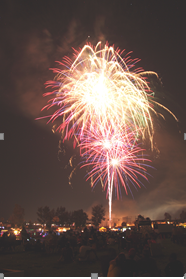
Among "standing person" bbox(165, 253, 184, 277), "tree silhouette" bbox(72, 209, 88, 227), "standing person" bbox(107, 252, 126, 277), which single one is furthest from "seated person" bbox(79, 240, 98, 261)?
"tree silhouette" bbox(72, 209, 88, 227)

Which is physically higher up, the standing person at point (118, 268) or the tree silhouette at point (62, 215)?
the standing person at point (118, 268)

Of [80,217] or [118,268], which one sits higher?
[118,268]

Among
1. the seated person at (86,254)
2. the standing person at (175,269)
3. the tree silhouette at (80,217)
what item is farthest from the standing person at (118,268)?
the tree silhouette at (80,217)

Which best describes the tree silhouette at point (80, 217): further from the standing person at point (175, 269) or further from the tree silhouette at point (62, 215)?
the standing person at point (175, 269)

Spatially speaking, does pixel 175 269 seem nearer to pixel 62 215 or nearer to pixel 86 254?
pixel 86 254

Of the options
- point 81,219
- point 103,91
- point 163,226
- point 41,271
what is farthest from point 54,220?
point 41,271

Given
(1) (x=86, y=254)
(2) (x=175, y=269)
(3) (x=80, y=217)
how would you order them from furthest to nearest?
1. (3) (x=80, y=217)
2. (1) (x=86, y=254)
3. (2) (x=175, y=269)

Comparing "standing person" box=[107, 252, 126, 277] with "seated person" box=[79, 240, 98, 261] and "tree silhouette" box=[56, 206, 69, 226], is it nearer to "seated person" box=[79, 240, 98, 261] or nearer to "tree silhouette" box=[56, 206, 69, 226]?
"seated person" box=[79, 240, 98, 261]

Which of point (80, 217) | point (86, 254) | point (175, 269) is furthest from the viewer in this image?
point (80, 217)

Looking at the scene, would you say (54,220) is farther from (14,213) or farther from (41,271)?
(41,271)

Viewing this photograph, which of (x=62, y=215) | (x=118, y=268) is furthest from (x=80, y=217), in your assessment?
(x=118, y=268)

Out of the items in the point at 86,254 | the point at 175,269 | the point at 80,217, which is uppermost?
the point at 175,269

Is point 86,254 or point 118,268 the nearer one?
point 118,268
